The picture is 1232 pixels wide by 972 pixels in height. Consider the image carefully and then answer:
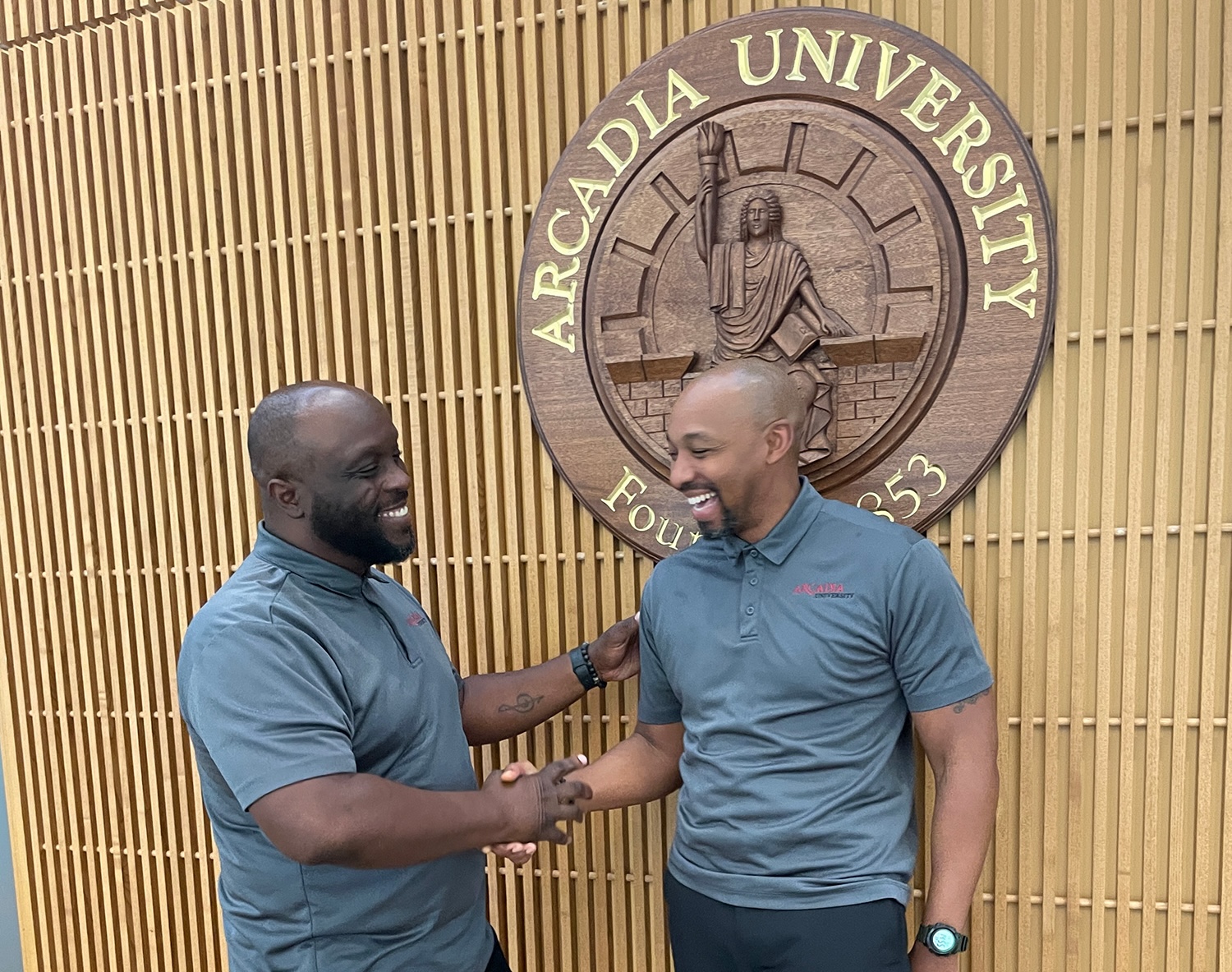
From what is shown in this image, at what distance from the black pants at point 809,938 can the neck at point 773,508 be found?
81 centimetres

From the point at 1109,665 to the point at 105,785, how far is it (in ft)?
10.9

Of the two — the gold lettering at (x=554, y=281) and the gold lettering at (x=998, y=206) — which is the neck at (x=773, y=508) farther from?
the gold lettering at (x=554, y=281)

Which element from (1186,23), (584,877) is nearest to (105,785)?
(584,877)

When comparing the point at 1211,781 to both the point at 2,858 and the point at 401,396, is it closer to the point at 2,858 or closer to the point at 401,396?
the point at 401,396


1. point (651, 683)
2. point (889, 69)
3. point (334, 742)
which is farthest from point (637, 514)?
point (889, 69)

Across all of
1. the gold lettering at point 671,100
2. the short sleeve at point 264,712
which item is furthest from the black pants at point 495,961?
the gold lettering at point 671,100

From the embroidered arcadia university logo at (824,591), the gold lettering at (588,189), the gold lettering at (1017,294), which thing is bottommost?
the embroidered arcadia university logo at (824,591)

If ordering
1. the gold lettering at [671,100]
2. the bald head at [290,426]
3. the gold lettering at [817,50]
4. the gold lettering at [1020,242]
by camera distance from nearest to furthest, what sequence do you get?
the bald head at [290,426]
the gold lettering at [1020,242]
the gold lettering at [817,50]
the gold lettering at [671,100]

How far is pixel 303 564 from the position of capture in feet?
6.09

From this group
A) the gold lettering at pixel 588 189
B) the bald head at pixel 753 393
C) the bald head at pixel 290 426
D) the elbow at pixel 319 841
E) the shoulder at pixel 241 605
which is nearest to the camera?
the elbow at pixel 319 841

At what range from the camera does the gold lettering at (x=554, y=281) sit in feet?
8.15

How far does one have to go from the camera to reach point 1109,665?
2.22 metres

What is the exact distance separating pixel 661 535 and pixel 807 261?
825 mm

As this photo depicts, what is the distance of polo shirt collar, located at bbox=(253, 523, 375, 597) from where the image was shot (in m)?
1.85
